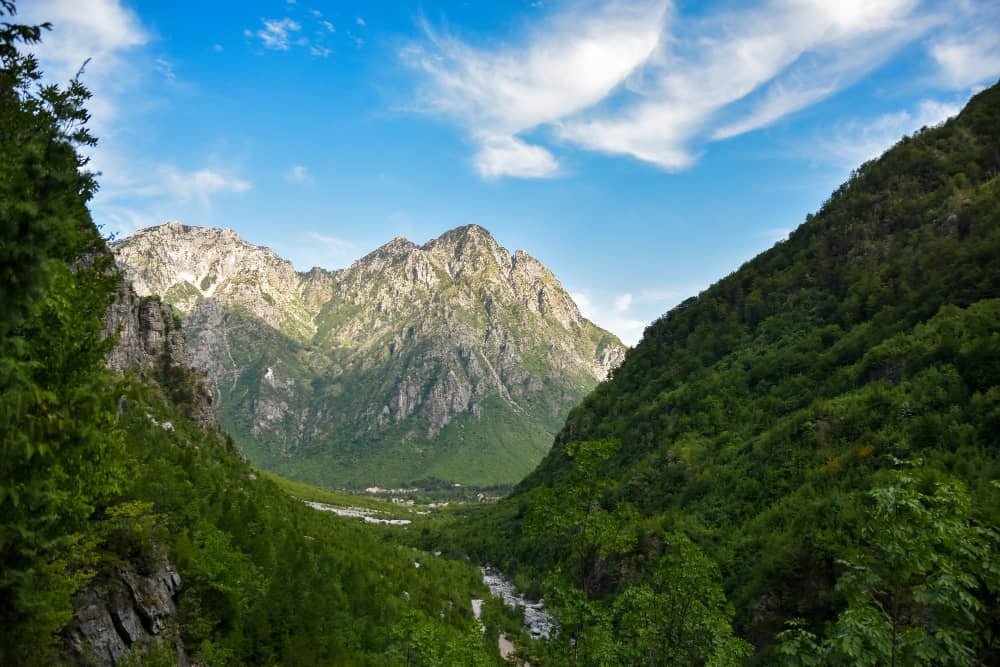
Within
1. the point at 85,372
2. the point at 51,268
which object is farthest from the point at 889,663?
the point at 85,372

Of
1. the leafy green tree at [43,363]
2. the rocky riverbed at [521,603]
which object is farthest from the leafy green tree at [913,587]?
the rocky riverbed at [521,603]

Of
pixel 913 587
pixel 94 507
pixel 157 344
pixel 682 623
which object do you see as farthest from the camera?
pixel 157 344

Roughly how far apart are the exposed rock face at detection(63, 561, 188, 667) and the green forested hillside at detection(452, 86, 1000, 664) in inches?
655

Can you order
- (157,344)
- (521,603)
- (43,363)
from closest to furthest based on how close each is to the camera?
(43,363)
(157,344)
(521,603)

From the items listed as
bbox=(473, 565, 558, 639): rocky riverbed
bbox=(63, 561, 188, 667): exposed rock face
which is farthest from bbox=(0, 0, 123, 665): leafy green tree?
bbox=(473, 565, 558, 639): rocky riverbed

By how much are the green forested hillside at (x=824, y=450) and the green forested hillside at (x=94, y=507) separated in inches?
523

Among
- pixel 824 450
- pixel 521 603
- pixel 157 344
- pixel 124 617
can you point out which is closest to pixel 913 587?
pixel 124 617

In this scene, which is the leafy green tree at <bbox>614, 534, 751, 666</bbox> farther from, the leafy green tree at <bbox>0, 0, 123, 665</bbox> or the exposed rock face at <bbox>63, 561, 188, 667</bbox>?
the exposed rock face at <bbox>63, 561, 188, 667</bbox>

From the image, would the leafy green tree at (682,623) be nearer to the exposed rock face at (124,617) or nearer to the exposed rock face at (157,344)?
the exposed rock face at (124,617)

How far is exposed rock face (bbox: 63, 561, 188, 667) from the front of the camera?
19.6 m

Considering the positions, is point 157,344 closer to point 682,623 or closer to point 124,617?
point 124,617

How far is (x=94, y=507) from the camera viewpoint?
16.5m

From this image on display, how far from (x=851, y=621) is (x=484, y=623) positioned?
199 feet

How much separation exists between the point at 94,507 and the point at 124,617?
28.4ft
